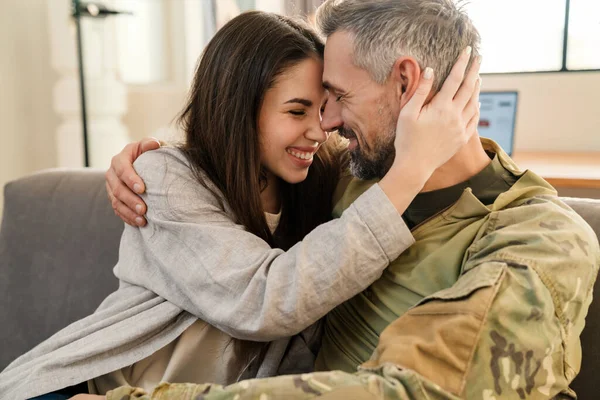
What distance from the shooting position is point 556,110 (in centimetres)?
275

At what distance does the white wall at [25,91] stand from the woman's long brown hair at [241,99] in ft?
5.14

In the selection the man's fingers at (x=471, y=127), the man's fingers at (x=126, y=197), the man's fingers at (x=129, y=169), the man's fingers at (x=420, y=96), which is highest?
the man's fingers at (x=420, y=96)

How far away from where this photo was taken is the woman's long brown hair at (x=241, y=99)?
1.20 m

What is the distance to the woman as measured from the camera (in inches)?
37.4

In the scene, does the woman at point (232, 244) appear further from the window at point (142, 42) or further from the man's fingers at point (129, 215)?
the window at point (142, 42)

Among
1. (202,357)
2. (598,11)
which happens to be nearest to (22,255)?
(202,357)

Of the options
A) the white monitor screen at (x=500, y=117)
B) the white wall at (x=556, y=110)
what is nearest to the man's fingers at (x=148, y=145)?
the white monitor screen at (x=500, y=117)

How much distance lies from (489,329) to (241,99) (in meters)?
0.69

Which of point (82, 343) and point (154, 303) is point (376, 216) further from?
point (82, 343)

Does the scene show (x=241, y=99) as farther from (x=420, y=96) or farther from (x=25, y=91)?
(x=25, y=91)

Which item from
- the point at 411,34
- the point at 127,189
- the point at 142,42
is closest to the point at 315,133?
the point at 411,34

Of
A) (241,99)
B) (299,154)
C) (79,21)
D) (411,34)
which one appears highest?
(79,21)

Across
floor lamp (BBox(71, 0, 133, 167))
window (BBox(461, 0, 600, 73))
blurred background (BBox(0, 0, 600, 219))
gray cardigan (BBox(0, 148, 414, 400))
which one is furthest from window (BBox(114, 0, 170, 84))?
gray cardigan (BBox(0, 148, 414, 400))

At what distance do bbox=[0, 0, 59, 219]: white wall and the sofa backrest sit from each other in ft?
2.97
